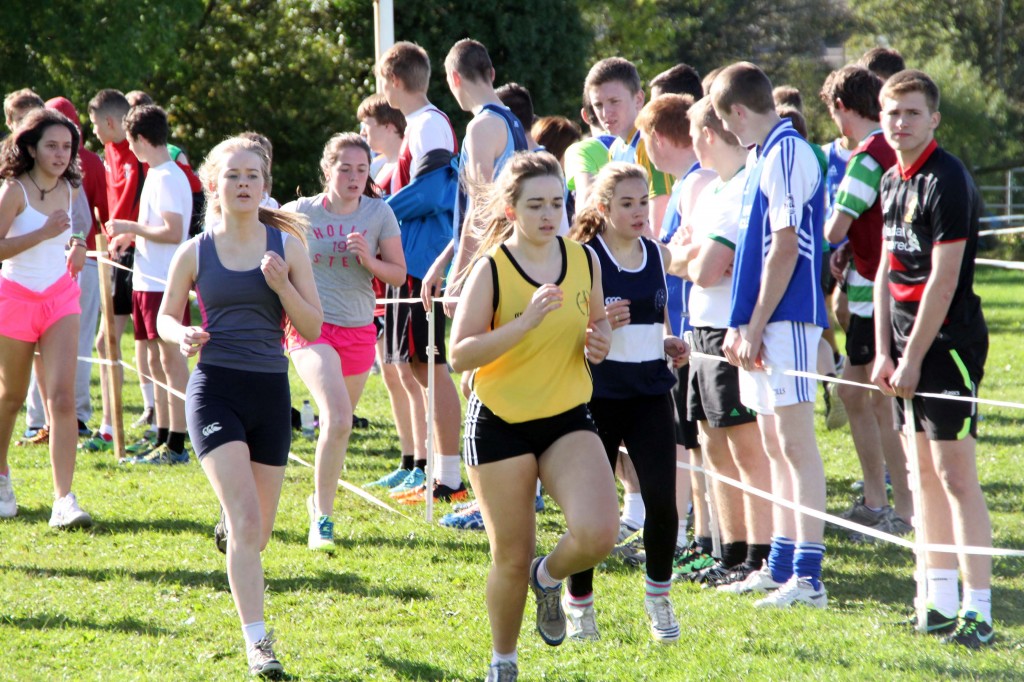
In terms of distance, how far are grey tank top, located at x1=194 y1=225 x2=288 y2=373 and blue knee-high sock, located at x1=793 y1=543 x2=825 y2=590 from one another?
2.38 m

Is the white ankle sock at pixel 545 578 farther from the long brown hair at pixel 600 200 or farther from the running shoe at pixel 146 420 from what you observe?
the running shoe at pixel 146 420

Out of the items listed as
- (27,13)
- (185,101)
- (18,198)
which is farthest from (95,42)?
(18,198)

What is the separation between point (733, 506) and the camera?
5617 millimetres

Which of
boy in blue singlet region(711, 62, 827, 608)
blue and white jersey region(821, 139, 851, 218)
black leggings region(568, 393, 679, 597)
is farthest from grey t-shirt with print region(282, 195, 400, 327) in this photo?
blue and white jersey region(821, 139, 851, 218)

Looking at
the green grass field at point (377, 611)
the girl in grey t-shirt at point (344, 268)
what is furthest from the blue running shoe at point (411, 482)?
the girl in grey t-shirt at point (344, 268)

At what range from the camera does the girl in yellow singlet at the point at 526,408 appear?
408 cm

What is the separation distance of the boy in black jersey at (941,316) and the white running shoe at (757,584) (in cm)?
76

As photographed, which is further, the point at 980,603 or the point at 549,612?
the point at 980,603

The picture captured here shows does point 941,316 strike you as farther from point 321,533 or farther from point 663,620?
point 321,533

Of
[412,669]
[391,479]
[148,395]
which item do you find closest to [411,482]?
[391,479]

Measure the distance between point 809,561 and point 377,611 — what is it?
191 cm

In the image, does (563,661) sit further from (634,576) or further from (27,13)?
(27,13)

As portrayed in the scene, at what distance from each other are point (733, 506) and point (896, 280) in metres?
1.43

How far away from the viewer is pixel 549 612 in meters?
4.46
